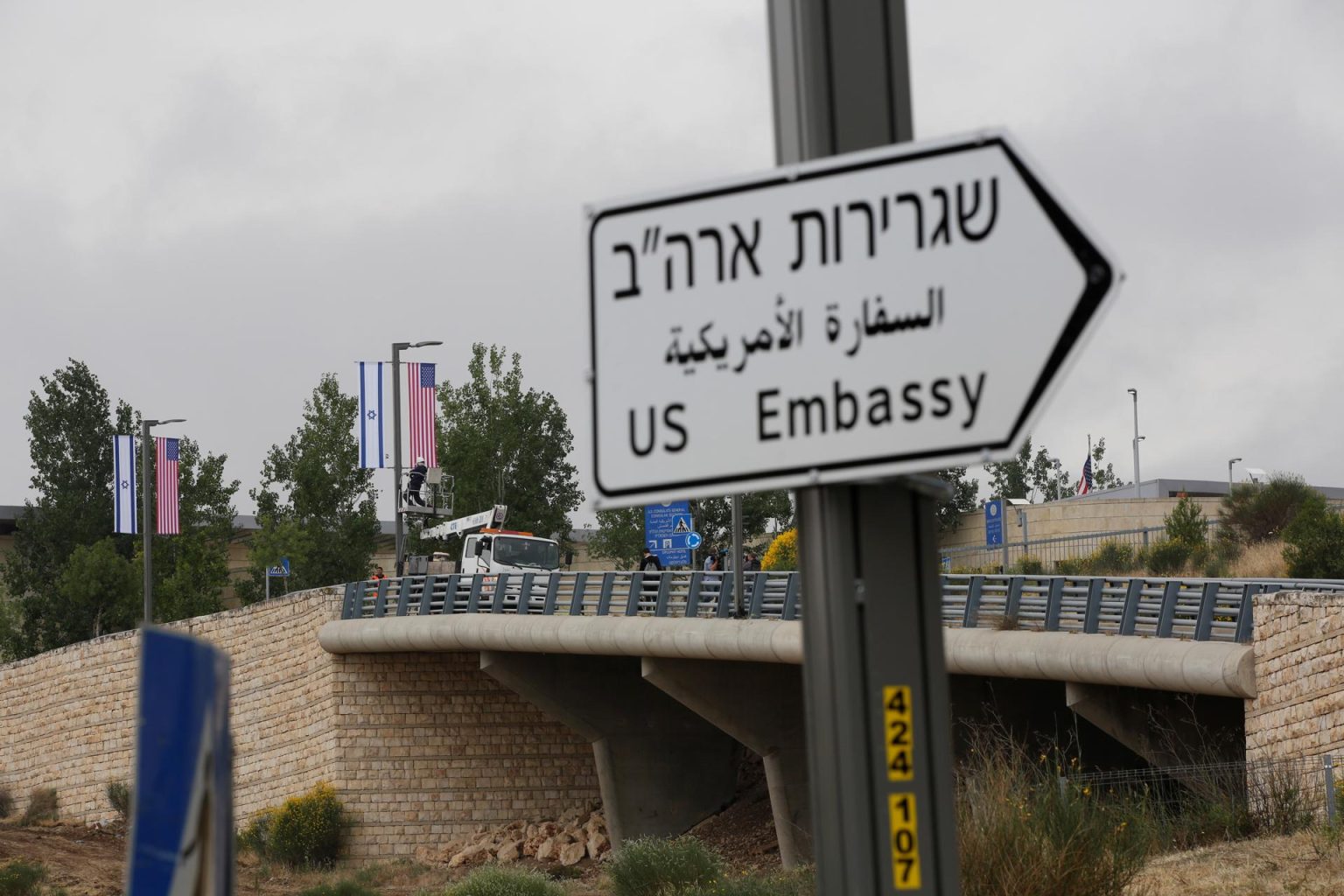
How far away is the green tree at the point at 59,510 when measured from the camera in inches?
2542

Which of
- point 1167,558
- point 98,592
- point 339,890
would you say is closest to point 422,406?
point 339,890

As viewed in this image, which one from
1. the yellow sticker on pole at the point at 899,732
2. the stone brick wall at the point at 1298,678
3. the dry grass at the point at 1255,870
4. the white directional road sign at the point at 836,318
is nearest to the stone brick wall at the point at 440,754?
the stone brick wall at the point at 1298,678

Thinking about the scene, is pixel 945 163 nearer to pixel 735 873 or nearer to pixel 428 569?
pixel 735 873

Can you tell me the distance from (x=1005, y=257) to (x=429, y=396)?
1540 inches

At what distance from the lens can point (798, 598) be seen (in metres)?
10.7

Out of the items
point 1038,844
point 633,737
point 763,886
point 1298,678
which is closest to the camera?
point 1038,844

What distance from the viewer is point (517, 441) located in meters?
59.3

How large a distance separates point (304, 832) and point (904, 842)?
3788cm

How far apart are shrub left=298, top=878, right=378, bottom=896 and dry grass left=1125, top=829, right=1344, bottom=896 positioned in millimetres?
20398

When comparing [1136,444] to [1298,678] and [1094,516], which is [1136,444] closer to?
[1094,516]

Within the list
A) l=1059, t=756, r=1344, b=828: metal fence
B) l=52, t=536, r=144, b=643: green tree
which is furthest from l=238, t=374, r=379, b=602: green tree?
l=1059, t=756, r=1344, b=828: metal fence

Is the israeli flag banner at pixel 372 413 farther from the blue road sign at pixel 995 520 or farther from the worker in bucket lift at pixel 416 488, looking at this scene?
the blue road sign at pixel 995 520

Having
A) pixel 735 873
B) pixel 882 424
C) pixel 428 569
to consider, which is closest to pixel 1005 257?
pixel 882 424

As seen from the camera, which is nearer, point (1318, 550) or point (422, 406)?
point (1318, 550)
